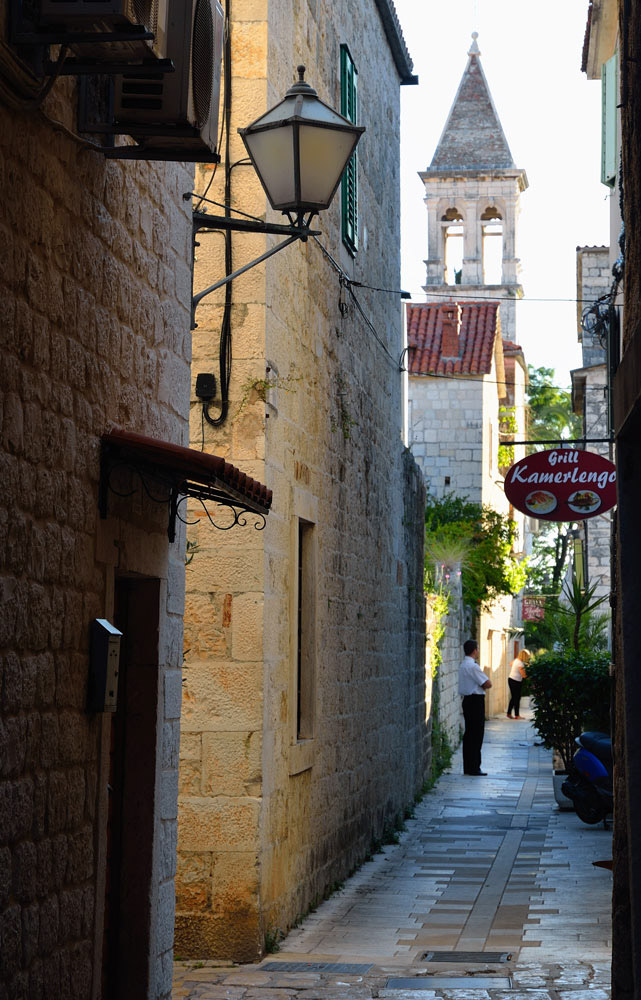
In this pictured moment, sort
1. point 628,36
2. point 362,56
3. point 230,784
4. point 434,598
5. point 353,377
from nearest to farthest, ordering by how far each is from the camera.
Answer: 1. point 628,36
2. point 230,784
3. point 353,377
4. point 362,56
5. point 434,598

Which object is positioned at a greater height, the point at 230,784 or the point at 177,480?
the point at 177,480

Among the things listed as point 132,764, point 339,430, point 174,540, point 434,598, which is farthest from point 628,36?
point 434,598

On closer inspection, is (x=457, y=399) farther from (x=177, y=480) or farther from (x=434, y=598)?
(x=177, y=480)

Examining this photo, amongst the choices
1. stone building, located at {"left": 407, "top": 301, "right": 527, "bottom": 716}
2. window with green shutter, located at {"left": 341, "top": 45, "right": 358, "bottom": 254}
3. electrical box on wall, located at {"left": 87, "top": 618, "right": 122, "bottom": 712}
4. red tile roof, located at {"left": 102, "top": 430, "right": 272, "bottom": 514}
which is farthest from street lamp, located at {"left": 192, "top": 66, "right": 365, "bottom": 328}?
stone building, located at {"left": 407, "top": 301, "right": 527, "bottom": 716}

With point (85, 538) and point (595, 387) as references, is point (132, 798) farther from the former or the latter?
point (595, 387)

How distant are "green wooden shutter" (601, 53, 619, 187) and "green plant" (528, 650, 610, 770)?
5.18 m

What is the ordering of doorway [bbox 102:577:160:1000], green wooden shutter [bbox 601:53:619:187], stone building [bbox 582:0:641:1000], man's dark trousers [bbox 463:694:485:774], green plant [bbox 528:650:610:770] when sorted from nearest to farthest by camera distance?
stone building [bbox 582:0:641:1000] → doorway [bbox 102:577:160:1000] → green wooden shutter [bbox 601:53:619:187] → green plant [bbox 528:650:610:770] → man's dark trousers [bbox 463:694:485:774]

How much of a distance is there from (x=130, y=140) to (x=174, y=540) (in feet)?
5.87

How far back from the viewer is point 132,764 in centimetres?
550

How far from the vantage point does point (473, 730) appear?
58.9 ft

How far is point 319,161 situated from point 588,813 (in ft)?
26.5

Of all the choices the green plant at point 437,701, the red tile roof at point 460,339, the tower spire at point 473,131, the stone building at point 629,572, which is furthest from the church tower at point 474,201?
the stone building at point 629,572

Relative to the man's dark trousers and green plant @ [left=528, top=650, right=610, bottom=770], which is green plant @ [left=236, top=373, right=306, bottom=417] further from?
the man's dark trousers

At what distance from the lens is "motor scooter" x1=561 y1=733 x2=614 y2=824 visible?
12164mm
